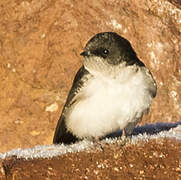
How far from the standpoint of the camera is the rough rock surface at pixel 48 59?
6.18 metres

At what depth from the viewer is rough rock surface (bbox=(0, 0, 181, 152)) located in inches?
243

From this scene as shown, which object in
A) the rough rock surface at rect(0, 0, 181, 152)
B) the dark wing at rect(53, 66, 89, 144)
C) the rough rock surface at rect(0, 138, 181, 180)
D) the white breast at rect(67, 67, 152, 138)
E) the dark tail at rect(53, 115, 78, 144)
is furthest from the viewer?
the rough rock surface at rect(0, 0, 181, 152)

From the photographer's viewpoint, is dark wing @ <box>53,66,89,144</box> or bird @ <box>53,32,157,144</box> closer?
bird @ <box>53,32,157,144</box>

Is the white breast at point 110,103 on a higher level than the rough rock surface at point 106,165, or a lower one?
higher

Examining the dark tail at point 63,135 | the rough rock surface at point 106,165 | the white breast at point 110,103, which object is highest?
the white breast at point 110,103

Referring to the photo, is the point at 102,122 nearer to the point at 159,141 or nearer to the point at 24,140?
the point at 159,141

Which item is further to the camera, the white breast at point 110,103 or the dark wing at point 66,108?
the dark wing at point 66,108

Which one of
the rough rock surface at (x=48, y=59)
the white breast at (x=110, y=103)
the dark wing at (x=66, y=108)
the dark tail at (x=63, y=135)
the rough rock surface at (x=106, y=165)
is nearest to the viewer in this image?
the rough rock surface at (x=106, y=165)

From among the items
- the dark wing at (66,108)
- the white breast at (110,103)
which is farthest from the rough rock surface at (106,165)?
the dark wing at (66,108)

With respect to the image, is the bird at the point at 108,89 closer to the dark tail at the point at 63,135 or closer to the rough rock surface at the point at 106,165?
the dark tail at the point at 63,135

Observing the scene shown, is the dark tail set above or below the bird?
below

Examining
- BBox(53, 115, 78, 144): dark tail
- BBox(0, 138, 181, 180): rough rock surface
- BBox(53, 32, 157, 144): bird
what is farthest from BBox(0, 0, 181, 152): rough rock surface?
BBox(0, 138, 181, 180): rough rock surface

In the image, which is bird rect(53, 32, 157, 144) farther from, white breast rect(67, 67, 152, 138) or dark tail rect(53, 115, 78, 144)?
dark tail rect(53, 115, 78, 144)

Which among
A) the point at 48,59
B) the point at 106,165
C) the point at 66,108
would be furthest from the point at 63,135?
the point at 48,59
